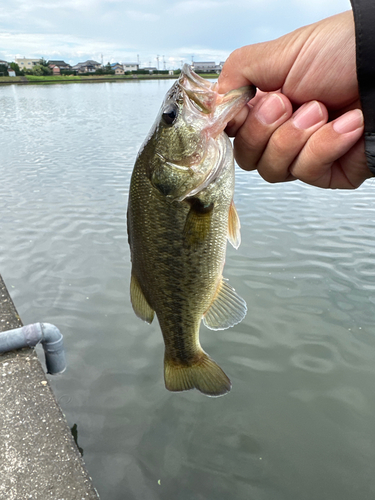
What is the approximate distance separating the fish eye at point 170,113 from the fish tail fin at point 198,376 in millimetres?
1408

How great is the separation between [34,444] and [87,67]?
141840 millimetres

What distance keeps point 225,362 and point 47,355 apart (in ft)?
7.04

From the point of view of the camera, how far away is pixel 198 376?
2344 millimetres

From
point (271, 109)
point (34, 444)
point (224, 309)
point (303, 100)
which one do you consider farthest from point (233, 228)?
Answer: point (34, 444)

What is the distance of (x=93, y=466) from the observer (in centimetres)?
338

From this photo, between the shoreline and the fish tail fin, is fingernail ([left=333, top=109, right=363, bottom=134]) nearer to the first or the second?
the fish tail fin

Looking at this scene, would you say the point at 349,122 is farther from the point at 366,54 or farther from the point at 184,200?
the point at 184,200

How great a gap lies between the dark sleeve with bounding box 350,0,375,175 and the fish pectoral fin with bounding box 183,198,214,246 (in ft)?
2.61

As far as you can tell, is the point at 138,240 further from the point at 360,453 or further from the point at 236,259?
the point at 236,259

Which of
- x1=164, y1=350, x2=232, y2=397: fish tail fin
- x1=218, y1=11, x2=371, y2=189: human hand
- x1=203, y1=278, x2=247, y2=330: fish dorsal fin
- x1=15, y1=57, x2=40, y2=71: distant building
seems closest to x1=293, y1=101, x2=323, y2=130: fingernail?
x1=218, y1=11, x2=371, y2=189: human hand

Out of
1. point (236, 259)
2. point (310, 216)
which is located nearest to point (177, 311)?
point (236, 259)

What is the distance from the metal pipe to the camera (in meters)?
3.03

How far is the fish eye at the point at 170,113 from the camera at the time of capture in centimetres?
183

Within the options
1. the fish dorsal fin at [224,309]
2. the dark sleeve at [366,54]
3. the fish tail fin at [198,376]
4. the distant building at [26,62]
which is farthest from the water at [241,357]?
the distant building at [26,62]
